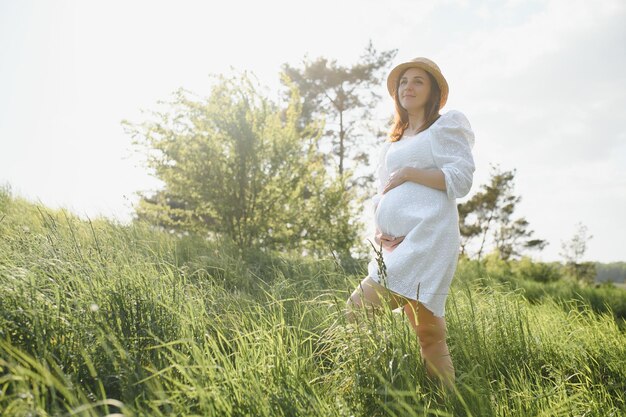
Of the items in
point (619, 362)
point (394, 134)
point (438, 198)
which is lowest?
point (619, 362)

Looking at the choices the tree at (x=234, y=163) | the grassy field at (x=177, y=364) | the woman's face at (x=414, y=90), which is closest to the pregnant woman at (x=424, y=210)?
the woman's face at (x=414, y=90)

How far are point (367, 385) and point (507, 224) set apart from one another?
2373cm

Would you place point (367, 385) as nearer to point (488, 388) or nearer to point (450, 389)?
point (450, 389)

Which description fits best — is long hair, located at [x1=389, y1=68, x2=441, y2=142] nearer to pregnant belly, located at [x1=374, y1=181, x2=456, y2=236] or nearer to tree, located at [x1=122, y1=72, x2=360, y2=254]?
pregnant belly, located at [x1=374, y1=181, x2=456, y2=236]

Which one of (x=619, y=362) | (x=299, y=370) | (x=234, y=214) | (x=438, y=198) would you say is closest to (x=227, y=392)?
(x=299, y=370)

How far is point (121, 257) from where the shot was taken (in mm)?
2838

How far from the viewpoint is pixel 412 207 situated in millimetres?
2541

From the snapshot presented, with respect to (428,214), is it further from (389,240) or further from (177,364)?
(177,364)

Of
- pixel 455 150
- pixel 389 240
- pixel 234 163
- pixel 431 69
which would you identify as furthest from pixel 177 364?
pixel 234 163

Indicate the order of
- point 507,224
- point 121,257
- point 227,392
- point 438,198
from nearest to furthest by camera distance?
point 227,392
point 438,198
point 121,257
point 507,224

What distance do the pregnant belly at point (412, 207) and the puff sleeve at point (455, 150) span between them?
76mm

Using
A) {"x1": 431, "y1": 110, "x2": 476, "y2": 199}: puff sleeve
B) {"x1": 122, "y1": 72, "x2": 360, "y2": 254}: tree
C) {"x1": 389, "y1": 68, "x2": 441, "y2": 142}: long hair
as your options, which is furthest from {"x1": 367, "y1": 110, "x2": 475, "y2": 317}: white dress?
{"x1": 122, "y1": 72, "x2": 360, "y2": 254}: tree

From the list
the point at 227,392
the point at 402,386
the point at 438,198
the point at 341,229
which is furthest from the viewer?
the point at 341,229

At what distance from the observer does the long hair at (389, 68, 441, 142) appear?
111 inches
